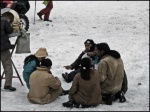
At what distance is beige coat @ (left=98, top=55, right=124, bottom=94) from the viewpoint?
726cm

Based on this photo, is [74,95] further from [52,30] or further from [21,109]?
[52,30]

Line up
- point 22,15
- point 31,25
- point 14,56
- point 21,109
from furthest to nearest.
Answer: point 31,25
point 22,15
point 14,56
point 21,109

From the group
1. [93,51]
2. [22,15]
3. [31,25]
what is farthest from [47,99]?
[31,25]

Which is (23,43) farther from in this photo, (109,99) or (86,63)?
(109,99)

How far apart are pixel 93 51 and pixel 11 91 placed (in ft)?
6.31

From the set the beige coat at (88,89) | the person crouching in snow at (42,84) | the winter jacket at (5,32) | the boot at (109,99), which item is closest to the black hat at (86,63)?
the beige coat at (88,89)

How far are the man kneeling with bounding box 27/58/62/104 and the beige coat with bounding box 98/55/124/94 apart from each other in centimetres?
86

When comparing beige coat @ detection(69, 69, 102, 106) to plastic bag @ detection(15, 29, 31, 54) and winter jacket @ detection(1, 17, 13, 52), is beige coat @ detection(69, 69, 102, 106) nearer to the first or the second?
plastic bag @ detection(15, 29, 31, 54)

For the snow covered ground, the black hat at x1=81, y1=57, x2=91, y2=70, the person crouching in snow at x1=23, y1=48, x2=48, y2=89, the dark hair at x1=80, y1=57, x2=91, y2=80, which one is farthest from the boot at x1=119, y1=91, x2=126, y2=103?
the person crouching in snow at x1=23, y1=48, x2=48, y2=89

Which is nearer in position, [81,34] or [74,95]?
[74,95]

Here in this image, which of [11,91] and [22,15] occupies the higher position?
[22,15]

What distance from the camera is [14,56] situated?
10.5 m

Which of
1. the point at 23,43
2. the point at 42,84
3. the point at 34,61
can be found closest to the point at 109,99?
the point at 42,84

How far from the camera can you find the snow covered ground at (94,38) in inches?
296
